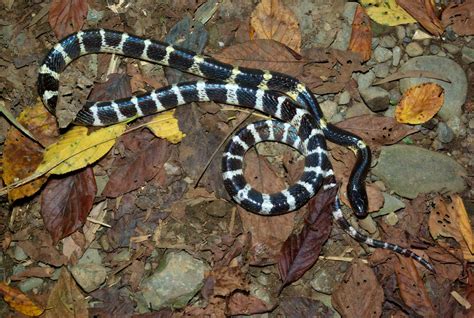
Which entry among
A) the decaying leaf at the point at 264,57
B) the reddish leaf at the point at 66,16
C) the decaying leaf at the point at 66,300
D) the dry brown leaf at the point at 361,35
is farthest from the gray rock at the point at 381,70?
the decaying leaf at the point at 66,300

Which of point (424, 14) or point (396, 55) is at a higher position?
point (424, 14)

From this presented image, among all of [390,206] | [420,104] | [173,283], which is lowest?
[390,206]

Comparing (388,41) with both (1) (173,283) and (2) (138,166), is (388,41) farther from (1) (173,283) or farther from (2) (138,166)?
(1) (173,283)

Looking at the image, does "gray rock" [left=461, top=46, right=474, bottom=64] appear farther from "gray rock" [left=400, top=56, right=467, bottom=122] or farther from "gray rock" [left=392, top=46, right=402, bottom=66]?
"gray rock" [left=392, top=46, right=402, bottom=66]

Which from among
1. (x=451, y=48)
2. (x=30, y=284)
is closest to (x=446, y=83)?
(x=451, y=48)

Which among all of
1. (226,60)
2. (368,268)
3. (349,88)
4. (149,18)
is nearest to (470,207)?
(368,268)

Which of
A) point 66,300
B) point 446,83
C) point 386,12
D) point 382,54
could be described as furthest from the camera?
point 386,12
